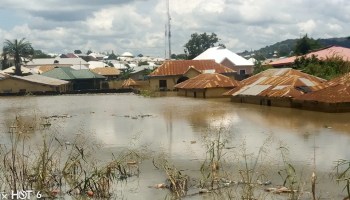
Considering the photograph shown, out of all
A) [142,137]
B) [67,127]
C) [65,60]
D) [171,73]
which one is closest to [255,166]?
[142,137]

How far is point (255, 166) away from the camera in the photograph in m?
10.6

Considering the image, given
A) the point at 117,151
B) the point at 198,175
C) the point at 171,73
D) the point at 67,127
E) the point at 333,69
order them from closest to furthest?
the point at 198,175 → the point at 117,151 → the point at 67,127 → the point at 333,69 → the point at 171,73

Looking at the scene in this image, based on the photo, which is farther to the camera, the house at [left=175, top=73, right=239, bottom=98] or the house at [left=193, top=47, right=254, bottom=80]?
the house at [left=193, top=47, right=254, bottom=80]

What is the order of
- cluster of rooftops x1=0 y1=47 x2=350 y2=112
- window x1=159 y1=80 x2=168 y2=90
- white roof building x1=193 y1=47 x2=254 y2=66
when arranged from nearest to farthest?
cluster of rooftops x1=0 y1=47 x2=350 y2=112 < window x1=159 y1=80 x2=168 y2=90 < white roof building x1=193 y1=47 x2=254 y2=66

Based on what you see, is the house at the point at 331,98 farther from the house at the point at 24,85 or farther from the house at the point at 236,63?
the house at the point at 236,63

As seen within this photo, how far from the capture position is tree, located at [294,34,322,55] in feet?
172

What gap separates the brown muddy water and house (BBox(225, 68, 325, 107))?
1.12 meters

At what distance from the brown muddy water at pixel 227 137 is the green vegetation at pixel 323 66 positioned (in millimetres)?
11134

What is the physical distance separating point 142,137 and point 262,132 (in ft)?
13.4

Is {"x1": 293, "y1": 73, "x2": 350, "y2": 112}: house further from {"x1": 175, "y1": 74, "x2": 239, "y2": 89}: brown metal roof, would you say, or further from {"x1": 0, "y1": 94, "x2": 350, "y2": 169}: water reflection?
{"x1": 175, "y1": 74, "x2": 239, "y2": 89}: brown metal roof

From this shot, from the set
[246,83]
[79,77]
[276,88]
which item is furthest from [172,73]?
[276,88]

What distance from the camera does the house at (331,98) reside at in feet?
73.2

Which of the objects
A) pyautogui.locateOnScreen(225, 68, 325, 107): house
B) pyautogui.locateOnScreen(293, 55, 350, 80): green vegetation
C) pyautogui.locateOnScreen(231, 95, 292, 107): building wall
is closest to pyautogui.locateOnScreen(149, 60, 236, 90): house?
pyautogui.locateOnScreen(293, 55, 350, 80): green vegetation

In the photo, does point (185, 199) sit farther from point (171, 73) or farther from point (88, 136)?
point (171, 73)
